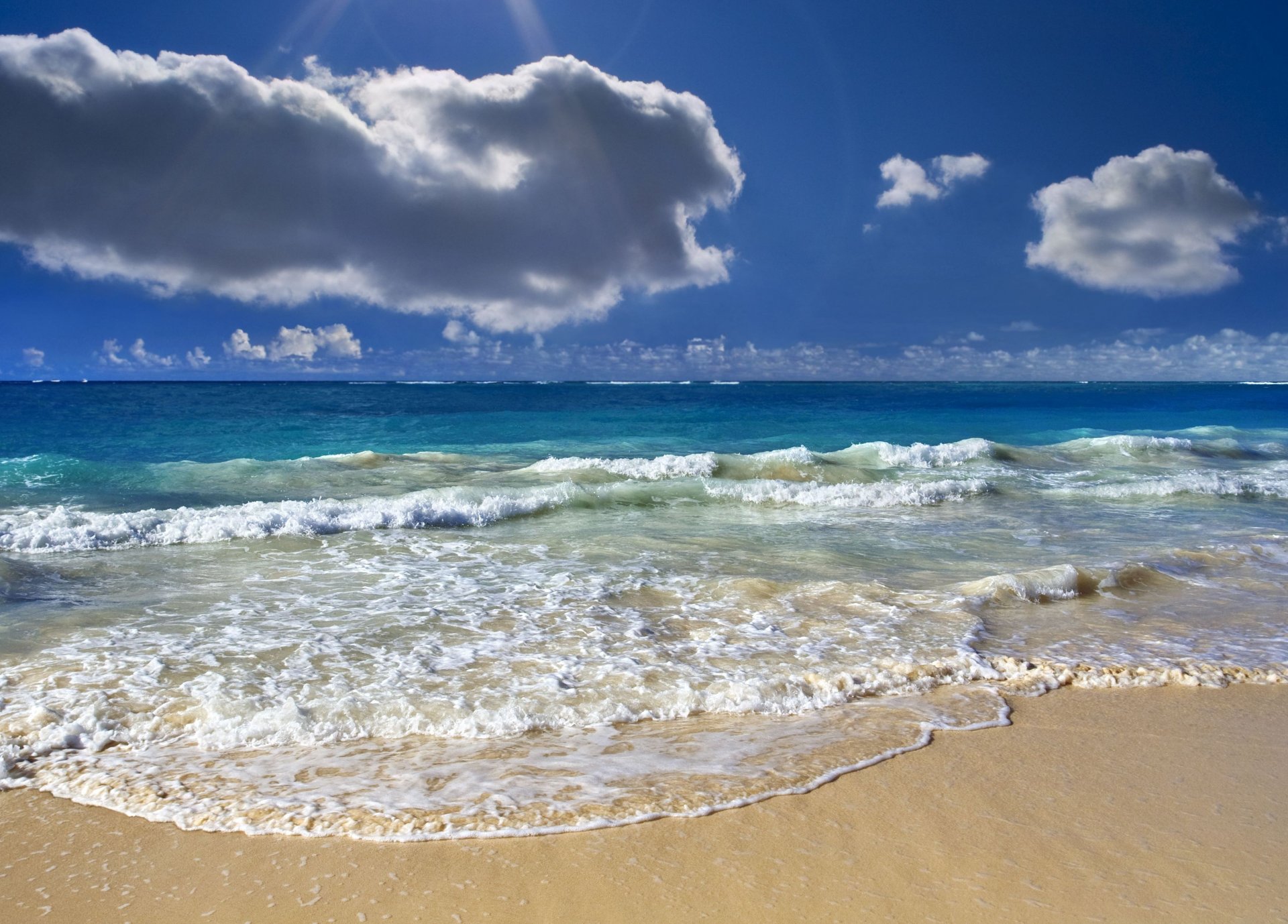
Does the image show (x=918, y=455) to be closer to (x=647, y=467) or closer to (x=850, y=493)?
(x=850, y=493)

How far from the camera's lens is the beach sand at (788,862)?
9.34ft

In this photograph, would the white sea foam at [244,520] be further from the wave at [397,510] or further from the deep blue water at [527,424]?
the deep blue water at [527,424]

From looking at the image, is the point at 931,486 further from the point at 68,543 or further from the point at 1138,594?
the point at 68,543

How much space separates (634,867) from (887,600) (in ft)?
15.5

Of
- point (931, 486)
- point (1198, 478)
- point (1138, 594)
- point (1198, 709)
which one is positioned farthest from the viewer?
point (1198, 478)

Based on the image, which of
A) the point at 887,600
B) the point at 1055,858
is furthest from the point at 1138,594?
the point at 1055,858

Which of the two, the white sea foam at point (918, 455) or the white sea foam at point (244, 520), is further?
the white sea foam at point (918, 455)

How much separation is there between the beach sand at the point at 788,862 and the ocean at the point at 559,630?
0.18 metres

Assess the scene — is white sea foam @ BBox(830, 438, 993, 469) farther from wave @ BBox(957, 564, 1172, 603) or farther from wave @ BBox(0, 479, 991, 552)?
wave @ BBox(957, 564, 1172, 603)

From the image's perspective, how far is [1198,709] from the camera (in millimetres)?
4898

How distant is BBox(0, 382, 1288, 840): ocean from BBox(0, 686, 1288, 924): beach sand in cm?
18

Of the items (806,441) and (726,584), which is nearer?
(726,584)

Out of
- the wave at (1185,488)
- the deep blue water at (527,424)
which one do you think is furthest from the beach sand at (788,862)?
the deep blue water at (527,424)

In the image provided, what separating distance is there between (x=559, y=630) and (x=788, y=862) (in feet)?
11.5
